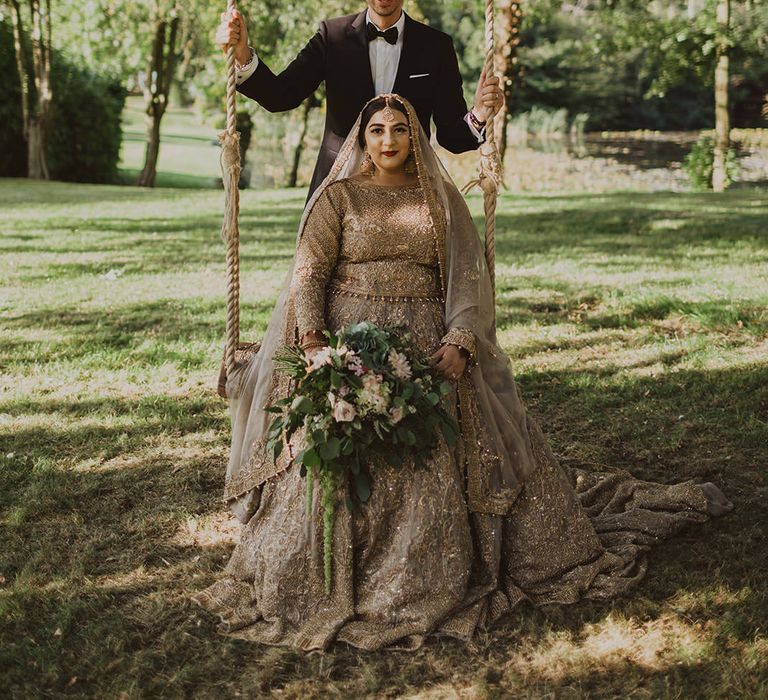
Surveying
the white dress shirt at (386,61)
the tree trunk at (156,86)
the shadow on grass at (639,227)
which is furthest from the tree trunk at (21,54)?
the white dress shirt at (386,61)

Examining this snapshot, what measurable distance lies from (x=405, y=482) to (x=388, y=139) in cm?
132

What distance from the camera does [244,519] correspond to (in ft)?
12.2

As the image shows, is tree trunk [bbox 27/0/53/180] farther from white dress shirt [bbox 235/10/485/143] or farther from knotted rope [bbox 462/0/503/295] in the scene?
knotted rope [bbox 462/0/503/295]

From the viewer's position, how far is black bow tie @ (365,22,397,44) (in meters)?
4.01

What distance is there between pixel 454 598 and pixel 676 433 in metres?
2.27

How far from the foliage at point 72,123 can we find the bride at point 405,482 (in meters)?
19.1

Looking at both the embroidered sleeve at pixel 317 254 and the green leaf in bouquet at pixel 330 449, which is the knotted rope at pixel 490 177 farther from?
the green leaf in bouquet at pixel 330 449

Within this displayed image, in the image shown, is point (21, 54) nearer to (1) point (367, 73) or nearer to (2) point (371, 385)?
(1) point (367, 73)

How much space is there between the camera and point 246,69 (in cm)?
394

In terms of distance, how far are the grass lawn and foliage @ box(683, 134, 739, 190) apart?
268 inches

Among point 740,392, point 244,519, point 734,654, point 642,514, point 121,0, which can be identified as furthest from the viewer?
point 121,0

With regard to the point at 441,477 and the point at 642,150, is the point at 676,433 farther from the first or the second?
the point at 642,150

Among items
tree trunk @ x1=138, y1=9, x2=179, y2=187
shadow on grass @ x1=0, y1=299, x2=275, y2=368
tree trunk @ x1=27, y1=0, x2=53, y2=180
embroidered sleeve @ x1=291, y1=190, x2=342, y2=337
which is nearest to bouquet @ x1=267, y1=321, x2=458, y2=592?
embroidered sleeve @ x1=291, y1=190, x2=342, y2=337

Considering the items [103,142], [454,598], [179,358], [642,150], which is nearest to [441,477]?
[454,598]
